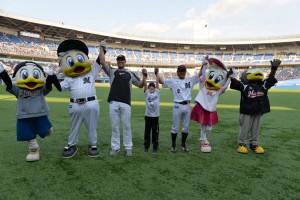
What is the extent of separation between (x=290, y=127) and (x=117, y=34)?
41261mm

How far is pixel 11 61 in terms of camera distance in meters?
31.5

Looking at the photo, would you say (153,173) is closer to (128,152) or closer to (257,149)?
(128,152)

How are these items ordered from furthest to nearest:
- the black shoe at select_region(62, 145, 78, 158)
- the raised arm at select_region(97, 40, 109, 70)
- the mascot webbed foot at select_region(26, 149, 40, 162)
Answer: the raised arm at select_region(97, 40, 109, 70) < the black shoe at select_region(62, 145, 78, 158) < the mascot webbed foot at select_region(26, 149, 40, 162)

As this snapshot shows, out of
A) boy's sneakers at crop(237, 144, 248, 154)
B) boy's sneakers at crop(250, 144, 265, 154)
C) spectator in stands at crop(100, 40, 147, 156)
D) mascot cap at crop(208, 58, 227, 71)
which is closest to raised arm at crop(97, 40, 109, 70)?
spectator in stands at crop(100, 40, 147, 156)

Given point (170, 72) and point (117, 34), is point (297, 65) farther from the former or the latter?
point (117, 34)

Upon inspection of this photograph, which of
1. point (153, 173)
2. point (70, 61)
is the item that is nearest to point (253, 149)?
point (153, 173)

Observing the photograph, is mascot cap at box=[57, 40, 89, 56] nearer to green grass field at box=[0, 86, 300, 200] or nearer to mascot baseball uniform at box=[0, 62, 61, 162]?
mascot baseball uniform at box=[0, 62, 61, 162]

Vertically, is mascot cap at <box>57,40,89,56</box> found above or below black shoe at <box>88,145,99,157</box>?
above

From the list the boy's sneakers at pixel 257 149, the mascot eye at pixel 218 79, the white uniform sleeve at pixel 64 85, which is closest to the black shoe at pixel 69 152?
the white uniform sleeve at pixel 64 85

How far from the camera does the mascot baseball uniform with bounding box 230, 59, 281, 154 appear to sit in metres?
4.79

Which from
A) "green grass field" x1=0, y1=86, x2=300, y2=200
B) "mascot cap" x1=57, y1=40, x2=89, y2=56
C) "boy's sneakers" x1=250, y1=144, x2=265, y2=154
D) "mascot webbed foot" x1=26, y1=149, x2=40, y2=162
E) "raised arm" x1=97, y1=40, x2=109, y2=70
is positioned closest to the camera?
"green grass field" x1=0, y1=86, x2=300, y2=200

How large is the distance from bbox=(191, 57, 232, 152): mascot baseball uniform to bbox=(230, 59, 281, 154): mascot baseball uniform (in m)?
0.26

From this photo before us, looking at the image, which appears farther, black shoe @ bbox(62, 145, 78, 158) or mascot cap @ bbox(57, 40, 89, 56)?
mascot cap @ bbox(57, 40, 89, 56)

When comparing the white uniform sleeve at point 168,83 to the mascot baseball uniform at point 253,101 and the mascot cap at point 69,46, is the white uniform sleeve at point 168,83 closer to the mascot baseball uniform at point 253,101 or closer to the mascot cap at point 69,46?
the mascot baseball uniform at point 253,101
